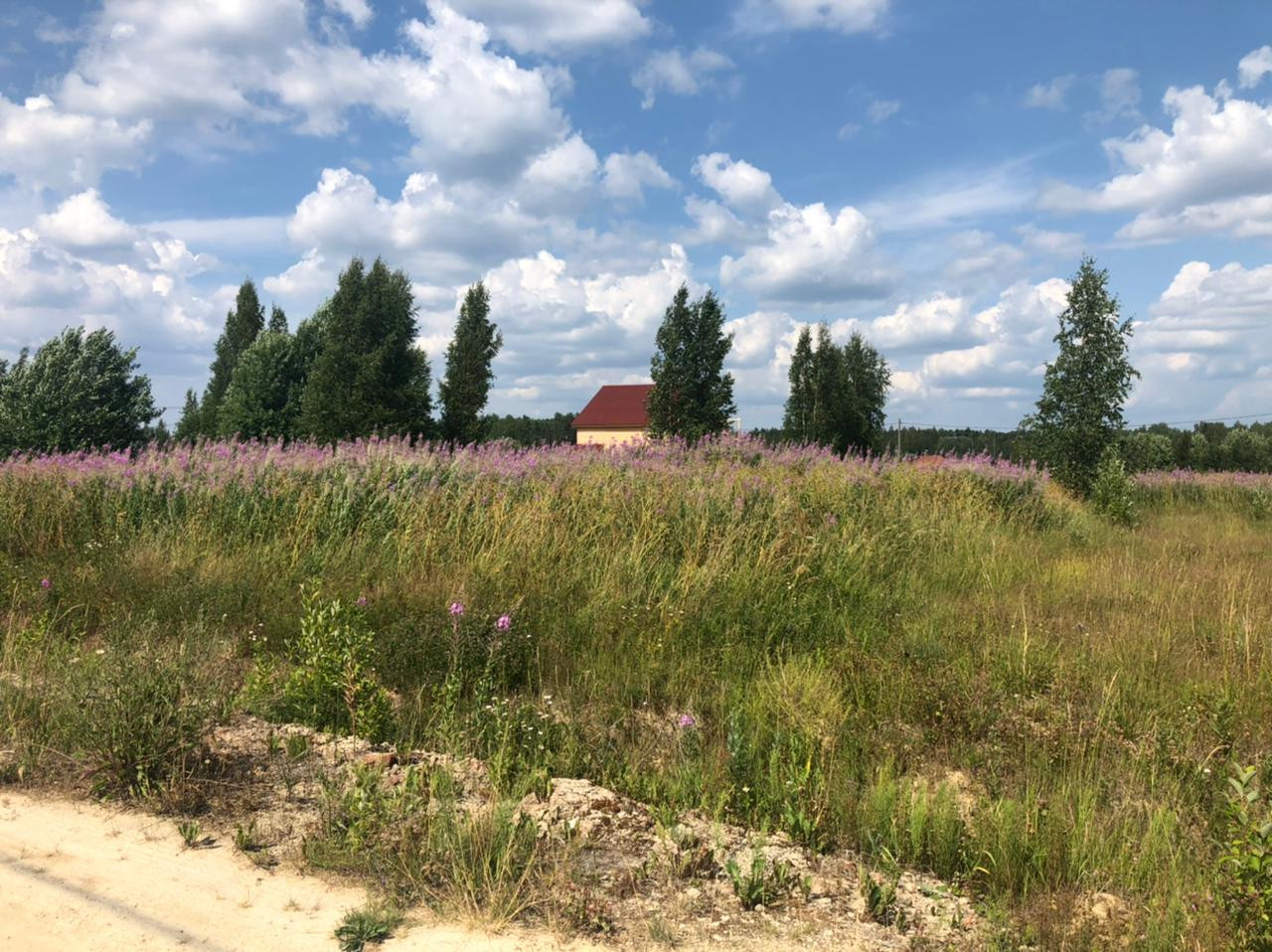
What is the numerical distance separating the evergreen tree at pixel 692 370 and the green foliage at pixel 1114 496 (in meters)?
13.5

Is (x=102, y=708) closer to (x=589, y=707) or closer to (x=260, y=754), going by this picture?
(x=260, y=754)

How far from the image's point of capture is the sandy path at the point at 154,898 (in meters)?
2.62

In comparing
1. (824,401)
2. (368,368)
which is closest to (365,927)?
(368,368)

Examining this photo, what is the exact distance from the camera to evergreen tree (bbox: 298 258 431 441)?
2658 cm

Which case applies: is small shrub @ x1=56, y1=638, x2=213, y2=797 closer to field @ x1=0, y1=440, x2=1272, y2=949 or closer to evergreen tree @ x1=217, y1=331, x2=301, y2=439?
field @ x1=0, y1=440, x2=1272, y2=949

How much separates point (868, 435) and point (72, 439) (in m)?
29.1

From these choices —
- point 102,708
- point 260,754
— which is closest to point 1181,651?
point 260,754

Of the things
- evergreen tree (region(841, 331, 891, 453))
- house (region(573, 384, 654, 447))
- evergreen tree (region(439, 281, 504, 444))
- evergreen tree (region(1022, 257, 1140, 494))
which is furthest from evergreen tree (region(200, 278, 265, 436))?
evergreen tree (region(1022, 257, 1140, 494))

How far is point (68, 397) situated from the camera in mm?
22984

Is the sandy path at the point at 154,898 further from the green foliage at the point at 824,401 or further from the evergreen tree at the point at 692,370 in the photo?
the green foliage at the point at 824,401

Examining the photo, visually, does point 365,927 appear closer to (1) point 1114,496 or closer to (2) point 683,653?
(2) point 683,653

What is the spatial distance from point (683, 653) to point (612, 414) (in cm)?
5640

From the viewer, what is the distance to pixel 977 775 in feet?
12.5

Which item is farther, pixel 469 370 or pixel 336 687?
pixel 469 370
